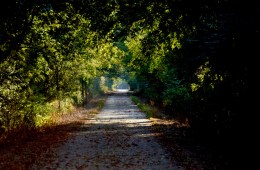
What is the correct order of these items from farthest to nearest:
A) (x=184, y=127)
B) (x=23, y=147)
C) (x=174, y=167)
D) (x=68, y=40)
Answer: (x=184, y=127)
(x=68, y=40)
(x=23, y=147)
(x=174, y=167)

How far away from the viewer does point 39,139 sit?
1435 centimetres

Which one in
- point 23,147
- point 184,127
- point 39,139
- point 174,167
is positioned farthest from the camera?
point 184,127

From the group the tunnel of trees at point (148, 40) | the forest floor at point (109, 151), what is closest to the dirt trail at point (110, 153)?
the forest floor at point (109, 151)

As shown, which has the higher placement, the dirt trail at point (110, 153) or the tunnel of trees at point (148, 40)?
the tunnel of trees at point (148, 40)

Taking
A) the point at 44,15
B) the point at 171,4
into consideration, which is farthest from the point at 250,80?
the point at 44,15

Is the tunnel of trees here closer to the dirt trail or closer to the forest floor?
the forest floor

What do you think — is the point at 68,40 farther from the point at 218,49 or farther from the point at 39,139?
the point at 218,49

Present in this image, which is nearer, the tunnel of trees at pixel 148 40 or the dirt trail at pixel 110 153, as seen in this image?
the tunnel of trees at pixel 148 40

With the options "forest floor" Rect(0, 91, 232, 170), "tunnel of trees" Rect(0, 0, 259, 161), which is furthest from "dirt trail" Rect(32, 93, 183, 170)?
"tunnel of trees" Rect(0, 0, 259, 161)

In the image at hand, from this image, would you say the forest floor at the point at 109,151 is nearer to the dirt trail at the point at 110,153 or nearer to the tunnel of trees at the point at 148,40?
the dirt trail at the point at 110,153

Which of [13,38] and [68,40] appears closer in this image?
[13,38]

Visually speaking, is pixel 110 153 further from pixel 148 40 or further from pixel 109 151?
pixel 148 40

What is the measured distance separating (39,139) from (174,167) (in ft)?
22.7

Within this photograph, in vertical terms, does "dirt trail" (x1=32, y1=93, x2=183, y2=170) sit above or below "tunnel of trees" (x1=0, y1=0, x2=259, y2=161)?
below
